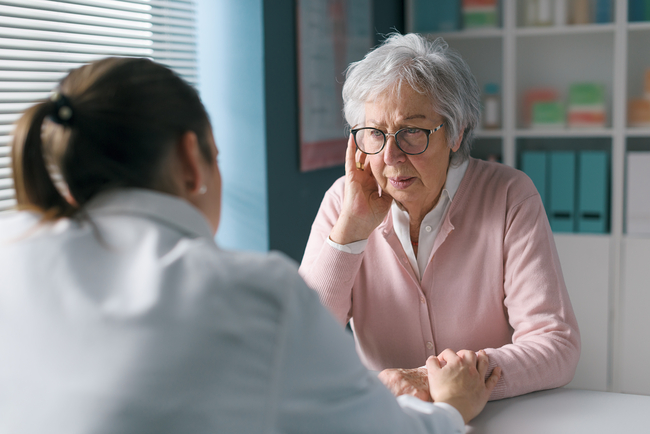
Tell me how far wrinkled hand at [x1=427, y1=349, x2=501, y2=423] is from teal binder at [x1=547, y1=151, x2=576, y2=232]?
2002mm

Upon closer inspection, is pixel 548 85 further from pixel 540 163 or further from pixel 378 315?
pixel 378 315

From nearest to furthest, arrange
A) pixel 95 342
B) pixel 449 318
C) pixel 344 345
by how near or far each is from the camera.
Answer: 1. pixel 95 342
2. pixel 344 345
3. pixel 449 318

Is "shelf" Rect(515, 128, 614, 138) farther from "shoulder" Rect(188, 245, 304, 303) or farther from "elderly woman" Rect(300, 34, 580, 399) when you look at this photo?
"shoulder" Rect(188, 245, 304, 303)

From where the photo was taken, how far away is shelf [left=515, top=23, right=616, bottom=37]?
280 centimetres

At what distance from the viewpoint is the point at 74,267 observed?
1.97 ft

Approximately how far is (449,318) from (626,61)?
2099 mm

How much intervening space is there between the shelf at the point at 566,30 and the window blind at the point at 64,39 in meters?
1.74

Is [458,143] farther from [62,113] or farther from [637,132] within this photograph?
[637,132]

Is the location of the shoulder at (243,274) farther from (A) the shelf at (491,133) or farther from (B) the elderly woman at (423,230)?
(A) the shelf at (491,133)

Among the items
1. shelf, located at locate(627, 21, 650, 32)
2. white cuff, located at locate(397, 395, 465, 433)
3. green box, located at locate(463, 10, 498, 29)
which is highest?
green box, located at locate(463, 10, 498, 29)

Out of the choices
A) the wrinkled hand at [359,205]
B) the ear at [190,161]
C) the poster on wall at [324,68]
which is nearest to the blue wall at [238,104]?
the poster on wall at [324,68]

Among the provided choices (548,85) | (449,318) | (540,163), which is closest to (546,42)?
(548,85)

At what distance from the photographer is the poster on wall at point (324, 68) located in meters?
2.35

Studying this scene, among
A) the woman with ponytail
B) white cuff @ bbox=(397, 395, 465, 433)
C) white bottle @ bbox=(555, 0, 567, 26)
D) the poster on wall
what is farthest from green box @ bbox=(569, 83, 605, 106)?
the woman with ponytail
